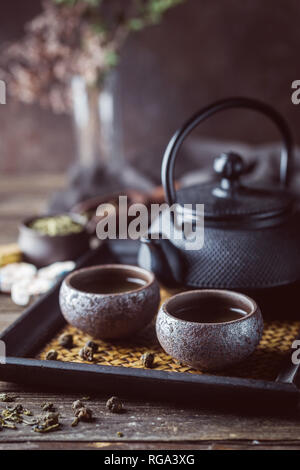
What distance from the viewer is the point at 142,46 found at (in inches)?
113

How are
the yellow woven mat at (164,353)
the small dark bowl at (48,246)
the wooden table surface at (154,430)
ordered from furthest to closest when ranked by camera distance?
the small dark bowl at (48,246)
the yellow woven mat at (164,353)
the wooden table surface at (154,430)

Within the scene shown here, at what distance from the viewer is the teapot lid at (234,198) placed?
102 cm

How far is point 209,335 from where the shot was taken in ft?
2.62

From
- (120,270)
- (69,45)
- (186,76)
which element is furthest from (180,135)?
(186,76)

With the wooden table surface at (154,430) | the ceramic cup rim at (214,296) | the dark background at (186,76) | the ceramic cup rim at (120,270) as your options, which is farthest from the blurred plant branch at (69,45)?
the wooden table surface at (154,430)

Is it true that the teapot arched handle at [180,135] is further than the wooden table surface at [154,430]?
Yes

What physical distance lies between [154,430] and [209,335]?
147 mm

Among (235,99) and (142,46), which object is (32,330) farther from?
(142,46)

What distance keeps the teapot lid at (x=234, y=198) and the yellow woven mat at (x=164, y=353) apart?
0.67 feet

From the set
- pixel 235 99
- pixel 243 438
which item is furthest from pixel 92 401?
pixel 235 99

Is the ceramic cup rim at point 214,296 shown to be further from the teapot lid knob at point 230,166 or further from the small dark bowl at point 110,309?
the teapot lid knob at point 230,166

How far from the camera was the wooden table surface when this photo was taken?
2.41 feet

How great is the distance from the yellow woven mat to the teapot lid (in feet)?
0.67

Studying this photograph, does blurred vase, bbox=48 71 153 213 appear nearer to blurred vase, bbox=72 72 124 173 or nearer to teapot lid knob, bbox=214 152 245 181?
blurred vase, bbox=72 72 124 173
